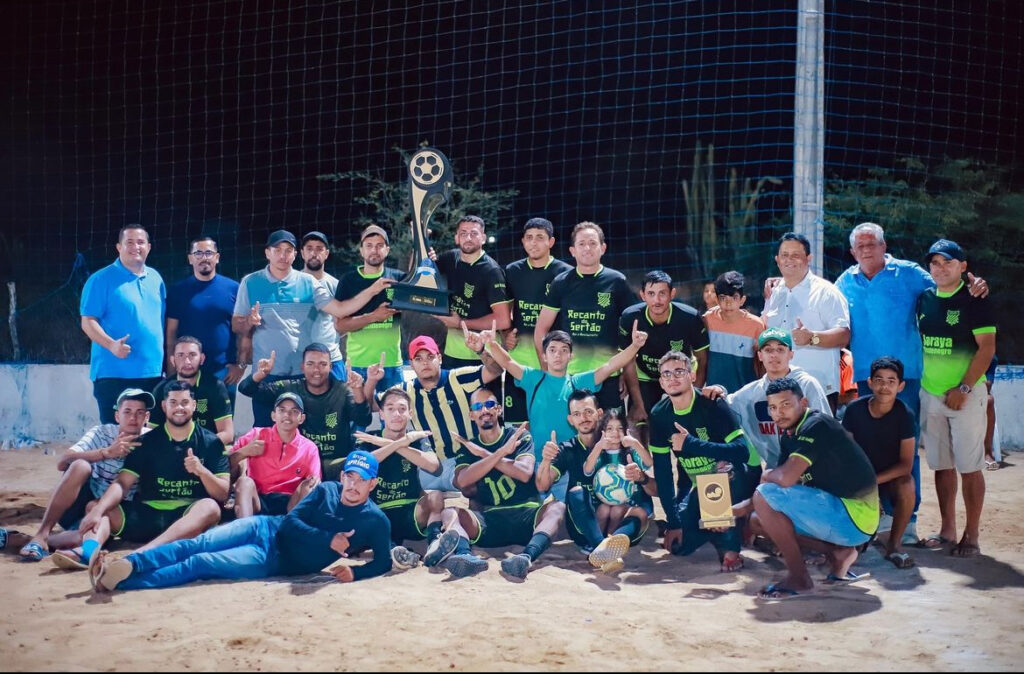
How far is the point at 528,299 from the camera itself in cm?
674

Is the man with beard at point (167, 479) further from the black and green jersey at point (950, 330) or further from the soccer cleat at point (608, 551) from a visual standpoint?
the black and green jersey at point (950, 330)

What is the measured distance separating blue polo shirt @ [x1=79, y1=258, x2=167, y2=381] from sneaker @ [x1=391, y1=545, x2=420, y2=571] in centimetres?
214

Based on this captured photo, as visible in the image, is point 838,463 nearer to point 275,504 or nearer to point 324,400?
point 324,400

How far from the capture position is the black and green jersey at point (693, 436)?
18.8 feet

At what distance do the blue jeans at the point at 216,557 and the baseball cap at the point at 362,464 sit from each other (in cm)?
Answer: 49

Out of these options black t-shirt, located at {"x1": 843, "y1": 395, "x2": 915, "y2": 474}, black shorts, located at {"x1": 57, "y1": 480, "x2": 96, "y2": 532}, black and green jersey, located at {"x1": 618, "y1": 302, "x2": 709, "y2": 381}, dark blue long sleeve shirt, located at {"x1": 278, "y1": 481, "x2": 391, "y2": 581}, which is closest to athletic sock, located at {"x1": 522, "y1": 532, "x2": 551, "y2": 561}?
dark blue long sleeve shirt, located at {"x1": 278, "y1": 481, "x2": 391, "y2": 581}

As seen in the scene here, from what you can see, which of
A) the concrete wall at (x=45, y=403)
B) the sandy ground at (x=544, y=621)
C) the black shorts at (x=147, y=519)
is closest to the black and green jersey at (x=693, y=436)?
the sandy ground at (x=544, y=621)

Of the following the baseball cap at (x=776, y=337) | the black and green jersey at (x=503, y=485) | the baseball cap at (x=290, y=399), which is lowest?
the black and green jersey at (x=503, y=485)

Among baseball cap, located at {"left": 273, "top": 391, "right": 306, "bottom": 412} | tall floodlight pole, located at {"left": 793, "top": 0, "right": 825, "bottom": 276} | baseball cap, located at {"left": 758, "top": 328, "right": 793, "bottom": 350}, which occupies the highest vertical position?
tall floodlight pole, located at {"left": 793, "top": 0, "right": 825, "bottom": 276}

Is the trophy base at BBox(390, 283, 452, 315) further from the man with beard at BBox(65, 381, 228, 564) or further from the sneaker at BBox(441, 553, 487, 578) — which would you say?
the sneaker at BBox(441, 553, 487, 578)

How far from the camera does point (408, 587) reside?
17.2 feet

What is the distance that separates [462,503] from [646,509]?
62.8 inches

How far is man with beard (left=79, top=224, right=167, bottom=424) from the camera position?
6.61 metres

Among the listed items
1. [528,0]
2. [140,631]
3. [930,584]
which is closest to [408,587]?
[140,631]
